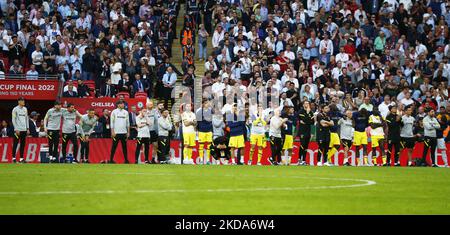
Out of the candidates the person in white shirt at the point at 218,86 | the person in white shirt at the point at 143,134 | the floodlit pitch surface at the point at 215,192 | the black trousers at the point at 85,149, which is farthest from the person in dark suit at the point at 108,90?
the floodlit pitch surface at the point at 215,192

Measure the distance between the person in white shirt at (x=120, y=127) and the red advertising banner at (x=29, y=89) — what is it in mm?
3729

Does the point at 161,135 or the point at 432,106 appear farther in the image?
the point at 432,106

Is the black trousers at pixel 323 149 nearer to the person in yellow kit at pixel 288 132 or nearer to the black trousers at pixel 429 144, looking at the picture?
the person in yellow kit at pixel 288 132

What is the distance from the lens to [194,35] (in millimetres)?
37344

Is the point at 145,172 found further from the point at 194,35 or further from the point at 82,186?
the point at 194,35

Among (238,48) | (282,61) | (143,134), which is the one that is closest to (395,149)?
(282,61)

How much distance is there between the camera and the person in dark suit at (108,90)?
3272cm

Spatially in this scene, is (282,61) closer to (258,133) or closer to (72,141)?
(258,133)

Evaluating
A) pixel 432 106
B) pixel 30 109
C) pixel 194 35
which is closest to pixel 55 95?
pixel 30 109

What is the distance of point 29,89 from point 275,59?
9.44m

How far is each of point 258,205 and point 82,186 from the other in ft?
14.7

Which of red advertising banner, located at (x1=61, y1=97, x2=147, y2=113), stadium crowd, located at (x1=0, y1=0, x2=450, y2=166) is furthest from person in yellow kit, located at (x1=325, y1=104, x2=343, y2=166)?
red advertising banner, located at (x1=61, y1=97, x2=147, y2=113)

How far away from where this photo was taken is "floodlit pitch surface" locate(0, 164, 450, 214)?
14.3 metres
